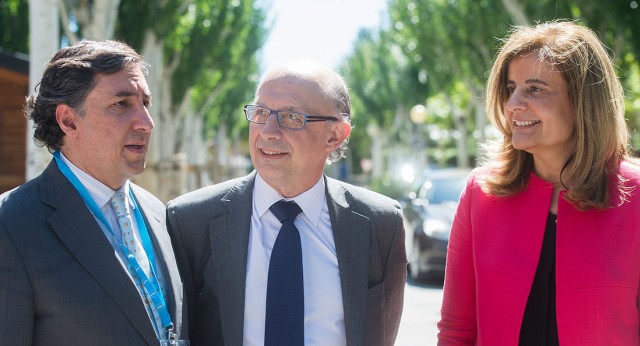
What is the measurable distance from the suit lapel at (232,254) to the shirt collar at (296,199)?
0.04m

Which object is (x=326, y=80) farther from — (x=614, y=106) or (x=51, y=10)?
(x=51, y=10)

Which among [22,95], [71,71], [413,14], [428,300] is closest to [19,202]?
[71,71]

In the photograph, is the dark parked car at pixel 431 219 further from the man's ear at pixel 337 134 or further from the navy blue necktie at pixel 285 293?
the navy blue necktie at pixel 285 293

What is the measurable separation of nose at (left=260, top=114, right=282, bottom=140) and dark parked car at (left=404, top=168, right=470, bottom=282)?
7.29m

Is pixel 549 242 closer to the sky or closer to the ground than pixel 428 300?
closer to the sky

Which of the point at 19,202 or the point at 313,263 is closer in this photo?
the point at 19,202

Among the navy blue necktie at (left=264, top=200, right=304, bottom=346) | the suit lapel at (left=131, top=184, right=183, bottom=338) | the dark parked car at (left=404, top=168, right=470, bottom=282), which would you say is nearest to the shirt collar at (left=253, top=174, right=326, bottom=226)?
the navy blue necktie at (left=264, top=200, right=304, bottom=346)

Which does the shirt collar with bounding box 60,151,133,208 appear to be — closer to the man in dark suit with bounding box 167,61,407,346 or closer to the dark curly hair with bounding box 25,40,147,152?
the dark curly hair with bounding box 25,40,147,152

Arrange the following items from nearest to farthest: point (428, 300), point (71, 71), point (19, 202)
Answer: point (19, 202)
point (71, 71)
point (428, 300)

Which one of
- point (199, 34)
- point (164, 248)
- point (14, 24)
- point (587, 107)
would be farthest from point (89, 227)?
point (199, 34)

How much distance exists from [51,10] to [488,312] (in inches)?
247

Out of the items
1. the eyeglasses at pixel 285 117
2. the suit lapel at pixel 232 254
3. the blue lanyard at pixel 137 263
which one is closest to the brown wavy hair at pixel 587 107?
the eyeglasses at pixel 285 117

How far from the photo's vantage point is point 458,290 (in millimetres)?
→ 2836

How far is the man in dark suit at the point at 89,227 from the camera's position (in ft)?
7.39
